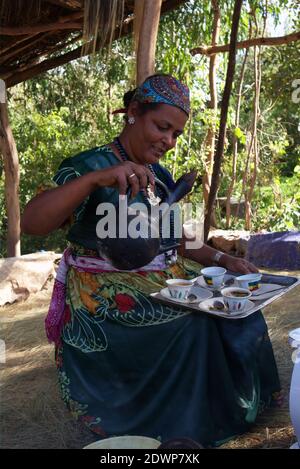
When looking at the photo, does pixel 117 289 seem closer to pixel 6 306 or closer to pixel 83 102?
pixel 6 306

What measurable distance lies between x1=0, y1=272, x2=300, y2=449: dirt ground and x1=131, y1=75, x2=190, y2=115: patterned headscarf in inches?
50.3

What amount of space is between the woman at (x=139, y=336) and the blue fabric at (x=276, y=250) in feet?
10.9

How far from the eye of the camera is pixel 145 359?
190cm

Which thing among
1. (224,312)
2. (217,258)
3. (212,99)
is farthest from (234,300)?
(212,99)

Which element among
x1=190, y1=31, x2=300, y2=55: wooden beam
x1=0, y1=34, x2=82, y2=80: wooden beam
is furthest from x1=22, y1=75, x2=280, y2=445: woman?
x1=0, y1=34, x2=82, y2=80: wooden beam

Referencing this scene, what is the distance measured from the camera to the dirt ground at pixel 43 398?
2084 mm

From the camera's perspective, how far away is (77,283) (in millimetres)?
2109

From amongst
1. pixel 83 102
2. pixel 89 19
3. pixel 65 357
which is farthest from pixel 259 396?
pixel 83 102

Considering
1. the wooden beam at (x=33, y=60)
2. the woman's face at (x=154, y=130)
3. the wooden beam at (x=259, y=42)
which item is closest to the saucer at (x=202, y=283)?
the woman's face at (x=154, y=130)

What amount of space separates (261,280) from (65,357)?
85cm

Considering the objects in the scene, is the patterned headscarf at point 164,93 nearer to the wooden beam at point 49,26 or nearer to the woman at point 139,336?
the woman at point 139,336

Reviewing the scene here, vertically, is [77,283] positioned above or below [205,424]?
above

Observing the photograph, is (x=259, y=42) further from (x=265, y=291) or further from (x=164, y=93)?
(x=265, y=291)

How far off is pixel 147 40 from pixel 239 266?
1242 millimetres
